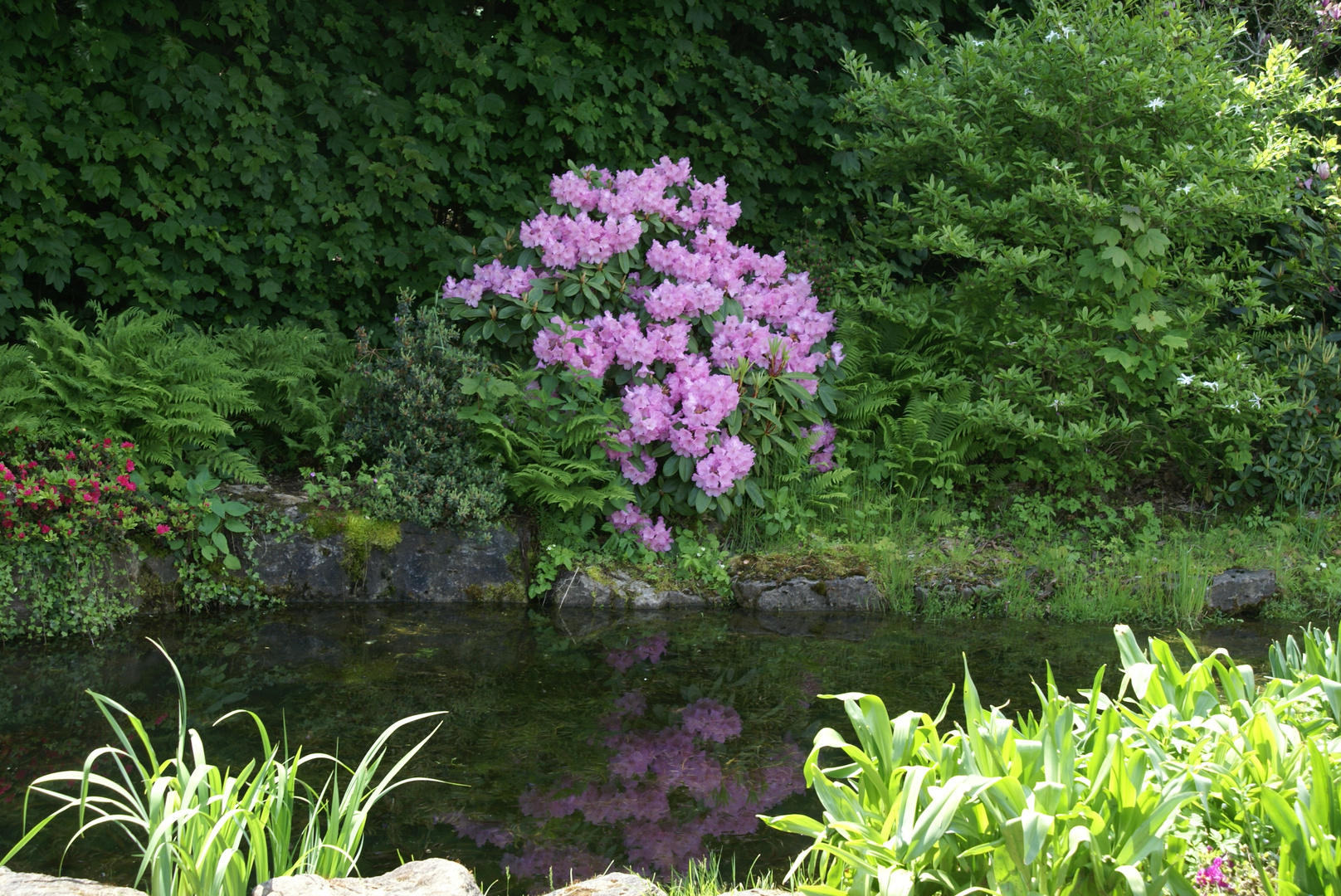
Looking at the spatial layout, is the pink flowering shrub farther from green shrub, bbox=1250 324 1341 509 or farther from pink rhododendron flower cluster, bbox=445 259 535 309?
green shrub, bbox=1250 324 1341 509

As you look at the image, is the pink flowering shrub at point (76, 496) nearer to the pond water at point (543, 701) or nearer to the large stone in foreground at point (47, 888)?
the pond water at point (543, 701)

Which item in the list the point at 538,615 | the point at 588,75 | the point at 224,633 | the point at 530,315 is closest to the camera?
the point at 224,633

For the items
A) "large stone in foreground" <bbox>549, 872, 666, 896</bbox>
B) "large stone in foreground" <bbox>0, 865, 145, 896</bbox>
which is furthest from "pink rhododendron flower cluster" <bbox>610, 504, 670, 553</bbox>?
"large stone in foreground" <bbox>0, 865, 145, 896</bbox>

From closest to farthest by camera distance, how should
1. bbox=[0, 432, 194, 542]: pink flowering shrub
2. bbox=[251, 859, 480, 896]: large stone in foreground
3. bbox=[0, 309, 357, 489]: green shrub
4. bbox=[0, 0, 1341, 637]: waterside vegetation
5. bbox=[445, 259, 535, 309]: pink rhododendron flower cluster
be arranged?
bbox=[251, 859, 480, 896]: large stone in foreground → bbox=[0, 432, 194, 542]: pink flowering shrub → bbox=[0, 309, 357, 489]: green shrub → bbox=[0, 0, 1341, 637]: waterside vegetation → bbox=[445, 259, 535, 309]: pink rhododendron flower cluster

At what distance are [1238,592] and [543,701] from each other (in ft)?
12.8

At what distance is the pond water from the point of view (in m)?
3.08

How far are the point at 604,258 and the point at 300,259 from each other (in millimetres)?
2111

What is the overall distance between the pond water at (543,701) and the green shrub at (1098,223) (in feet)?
4.42

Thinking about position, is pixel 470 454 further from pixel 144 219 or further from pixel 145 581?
pixel 144 219

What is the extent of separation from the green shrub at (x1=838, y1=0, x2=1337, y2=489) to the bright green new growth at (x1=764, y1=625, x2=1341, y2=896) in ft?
12.5

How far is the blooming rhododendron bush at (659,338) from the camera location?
569 centimetres

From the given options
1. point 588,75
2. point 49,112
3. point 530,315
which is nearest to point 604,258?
point 530,315

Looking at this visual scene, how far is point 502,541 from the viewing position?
5.62 m

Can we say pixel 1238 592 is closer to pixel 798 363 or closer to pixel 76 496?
pixel 798 363
